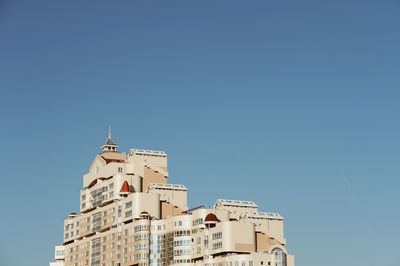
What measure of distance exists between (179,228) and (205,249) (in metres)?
11.3

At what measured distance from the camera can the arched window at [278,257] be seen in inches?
7411

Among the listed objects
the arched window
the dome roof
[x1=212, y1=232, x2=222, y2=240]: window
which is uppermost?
the dome roof

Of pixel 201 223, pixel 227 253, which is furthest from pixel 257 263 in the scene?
pixel 201 223

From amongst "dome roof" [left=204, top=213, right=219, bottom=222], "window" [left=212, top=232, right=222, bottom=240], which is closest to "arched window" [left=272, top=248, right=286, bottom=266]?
"window" [left=212, top=232, right=222, bottom=240]

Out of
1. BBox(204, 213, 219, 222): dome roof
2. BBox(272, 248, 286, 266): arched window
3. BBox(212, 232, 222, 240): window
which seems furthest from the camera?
BBox(204, 213, 219, 222): dome roof

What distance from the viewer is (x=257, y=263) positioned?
18338cm

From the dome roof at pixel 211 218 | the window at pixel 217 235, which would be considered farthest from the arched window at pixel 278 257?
the dome roof at pixel 211 218

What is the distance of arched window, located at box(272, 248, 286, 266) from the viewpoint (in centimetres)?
18825

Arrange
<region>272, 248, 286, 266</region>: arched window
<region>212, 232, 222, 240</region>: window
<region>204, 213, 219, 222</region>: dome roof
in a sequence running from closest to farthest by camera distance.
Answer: <region>272, 248, 286, 266</region>: arched window, <region>212, 232, 222, 240</region>: window, <region>204, 213, 219, 222</region>: dome roof

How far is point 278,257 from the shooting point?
189250mm

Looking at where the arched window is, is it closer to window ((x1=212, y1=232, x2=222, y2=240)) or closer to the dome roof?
window ((x1=212, y1=232, x2=222, y2=240))

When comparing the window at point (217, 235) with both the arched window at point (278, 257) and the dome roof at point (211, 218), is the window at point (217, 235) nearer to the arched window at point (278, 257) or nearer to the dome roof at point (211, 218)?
the dome roof at point (211, 218)

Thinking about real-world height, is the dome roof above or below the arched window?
above

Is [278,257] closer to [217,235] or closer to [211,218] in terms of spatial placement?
[217,235]
